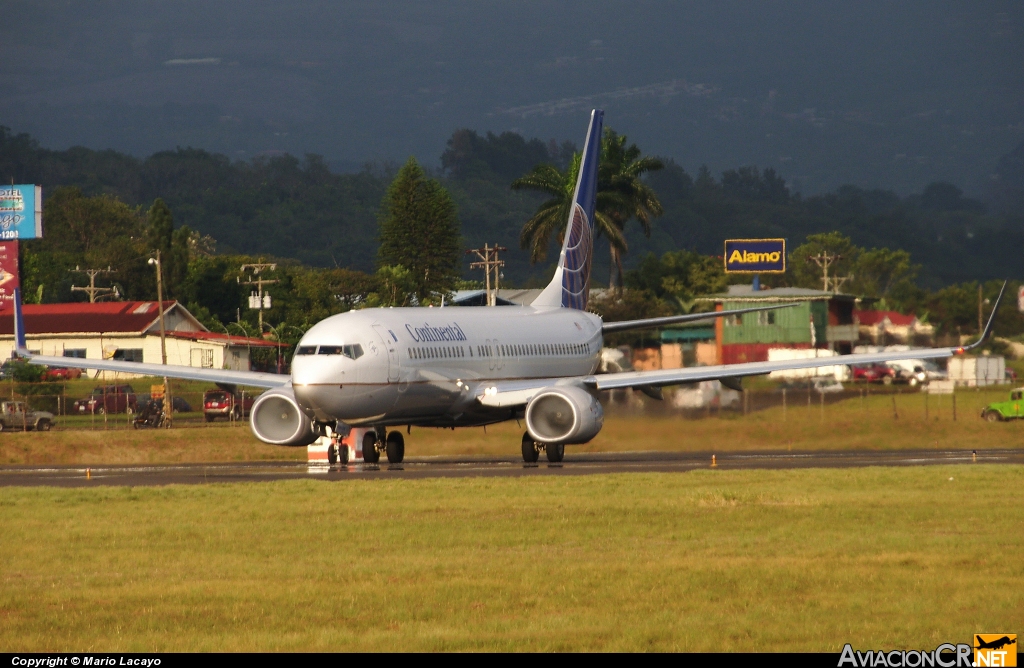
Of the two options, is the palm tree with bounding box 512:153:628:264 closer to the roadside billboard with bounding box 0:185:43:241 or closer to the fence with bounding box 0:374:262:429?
the fence with bounding box 0:374:262:429

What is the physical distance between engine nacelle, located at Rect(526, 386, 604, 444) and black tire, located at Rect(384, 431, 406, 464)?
375 centimetres

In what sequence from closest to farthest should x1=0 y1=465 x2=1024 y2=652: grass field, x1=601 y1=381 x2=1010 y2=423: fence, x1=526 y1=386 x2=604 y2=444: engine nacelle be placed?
x1=0 y1=465 x2=1024 y2=652: grass field
x1=526 y1=386 x2=604 y2=444: engine nacelle
x1=601 y1=381 x2=1010 y2=423: fence

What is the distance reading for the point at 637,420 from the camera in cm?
4447

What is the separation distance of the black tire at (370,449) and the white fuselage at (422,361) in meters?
1.27

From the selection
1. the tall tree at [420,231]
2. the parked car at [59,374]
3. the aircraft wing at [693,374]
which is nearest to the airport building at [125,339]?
the parked car at [59,374]

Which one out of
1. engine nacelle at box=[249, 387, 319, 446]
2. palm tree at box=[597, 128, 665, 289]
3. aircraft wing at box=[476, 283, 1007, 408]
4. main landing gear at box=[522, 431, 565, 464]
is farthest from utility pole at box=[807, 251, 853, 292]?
engine nacelle at box=[249, 387, 319, 446]

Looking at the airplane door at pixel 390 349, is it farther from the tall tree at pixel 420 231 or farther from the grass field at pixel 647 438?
the tall tree at pixel 420 231

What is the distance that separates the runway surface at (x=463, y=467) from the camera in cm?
3269

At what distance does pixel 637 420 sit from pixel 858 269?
135 meters

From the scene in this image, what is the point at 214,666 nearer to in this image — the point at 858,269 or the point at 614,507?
the point at 614,507

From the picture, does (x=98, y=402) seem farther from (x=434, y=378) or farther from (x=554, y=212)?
(x=434, y=378)

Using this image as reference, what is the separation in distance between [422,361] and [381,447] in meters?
3.37

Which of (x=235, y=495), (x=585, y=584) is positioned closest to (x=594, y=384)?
(x=235, y=495)

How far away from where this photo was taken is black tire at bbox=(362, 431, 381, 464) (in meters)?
38.5
